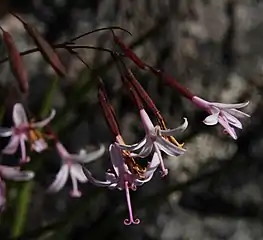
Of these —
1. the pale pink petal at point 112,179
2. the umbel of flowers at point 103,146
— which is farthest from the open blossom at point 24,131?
the pale pink petal at point 112,179

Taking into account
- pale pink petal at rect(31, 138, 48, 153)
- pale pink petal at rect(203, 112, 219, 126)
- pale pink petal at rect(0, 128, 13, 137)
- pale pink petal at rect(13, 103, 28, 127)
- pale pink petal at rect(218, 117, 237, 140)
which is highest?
pale pink petal at rect(13, 103, 28, 127)

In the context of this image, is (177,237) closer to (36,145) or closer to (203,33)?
(203,33)

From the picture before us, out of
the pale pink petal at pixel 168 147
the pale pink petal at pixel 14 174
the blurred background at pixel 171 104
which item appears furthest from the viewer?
the blurred background at pixel 171 104

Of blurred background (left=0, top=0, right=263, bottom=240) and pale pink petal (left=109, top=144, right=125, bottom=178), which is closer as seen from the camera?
pale pink petal (left=109, top=144, right=125, bottom=178)

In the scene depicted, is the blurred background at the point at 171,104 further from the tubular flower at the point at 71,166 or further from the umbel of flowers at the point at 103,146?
the tubular flower at the point at 71,166

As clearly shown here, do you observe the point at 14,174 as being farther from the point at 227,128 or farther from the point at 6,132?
the point at 227,128

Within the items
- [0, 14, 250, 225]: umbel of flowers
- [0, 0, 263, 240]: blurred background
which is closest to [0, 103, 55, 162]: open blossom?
[0, 14, 250, 225]: umbel of flowers

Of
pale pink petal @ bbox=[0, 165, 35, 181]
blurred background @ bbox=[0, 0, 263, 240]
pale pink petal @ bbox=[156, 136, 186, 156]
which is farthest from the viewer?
blurred background @ bbox=[0, 0, 263, 240]

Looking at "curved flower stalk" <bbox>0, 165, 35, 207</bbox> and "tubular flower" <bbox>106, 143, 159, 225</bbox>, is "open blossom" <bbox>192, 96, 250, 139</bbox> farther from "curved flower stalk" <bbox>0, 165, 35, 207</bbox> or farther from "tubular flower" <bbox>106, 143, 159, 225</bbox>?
"curved flower stalk" <bbox>0, 165, 35, 207</bbox>
